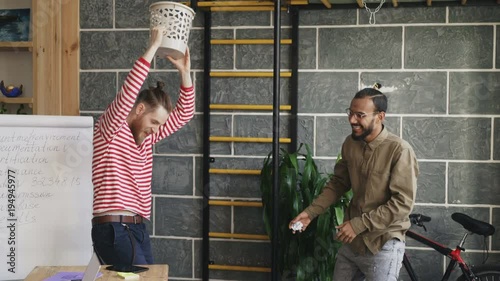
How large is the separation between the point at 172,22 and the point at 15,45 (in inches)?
87.6

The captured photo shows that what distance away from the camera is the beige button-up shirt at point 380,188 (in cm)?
335

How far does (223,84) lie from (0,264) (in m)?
1.91

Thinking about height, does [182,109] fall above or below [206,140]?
above

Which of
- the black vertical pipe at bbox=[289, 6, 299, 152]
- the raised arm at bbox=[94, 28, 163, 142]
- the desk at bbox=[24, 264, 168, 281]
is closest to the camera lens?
the desk at bbox=[24, 264, 168, 281]

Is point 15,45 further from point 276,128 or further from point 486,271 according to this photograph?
point 486,271

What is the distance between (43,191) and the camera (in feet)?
12.5

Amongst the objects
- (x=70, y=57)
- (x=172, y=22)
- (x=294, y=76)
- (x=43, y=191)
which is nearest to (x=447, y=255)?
(x=294, y=76)

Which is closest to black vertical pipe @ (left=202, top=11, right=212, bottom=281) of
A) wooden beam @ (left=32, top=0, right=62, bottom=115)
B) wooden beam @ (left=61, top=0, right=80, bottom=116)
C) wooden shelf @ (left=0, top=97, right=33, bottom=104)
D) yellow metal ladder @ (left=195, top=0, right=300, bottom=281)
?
yellow metal ladder @ (left=195, top=0, right=300, bottom=281)

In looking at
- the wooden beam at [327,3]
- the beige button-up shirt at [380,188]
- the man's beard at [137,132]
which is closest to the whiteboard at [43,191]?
the man's beard at [137,132]

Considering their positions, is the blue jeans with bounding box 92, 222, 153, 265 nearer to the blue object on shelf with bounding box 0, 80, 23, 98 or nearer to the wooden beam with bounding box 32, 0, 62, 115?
the wooden beam with bounding box 32, 0, 62, 115

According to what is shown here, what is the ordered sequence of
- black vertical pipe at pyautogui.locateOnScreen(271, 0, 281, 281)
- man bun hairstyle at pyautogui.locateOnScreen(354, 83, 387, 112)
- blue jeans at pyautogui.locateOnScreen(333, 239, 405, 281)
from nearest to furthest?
blue jeans at pyautogui.locateOnScreen(333, 239, 405, 281) < man bun hairstyle at pyautogui.locateOnScreen(354, 83, 387, 112) < black vertical pipe at pyautogui.locateOnScreen(271, 0, 281, 281)

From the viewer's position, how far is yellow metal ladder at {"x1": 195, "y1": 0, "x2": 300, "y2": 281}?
459 cm

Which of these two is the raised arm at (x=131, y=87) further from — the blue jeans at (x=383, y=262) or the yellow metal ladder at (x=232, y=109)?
the yellow metal ladder at (x=232, y=109)

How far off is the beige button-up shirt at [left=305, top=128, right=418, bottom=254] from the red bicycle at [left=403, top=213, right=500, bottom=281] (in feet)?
2.55
